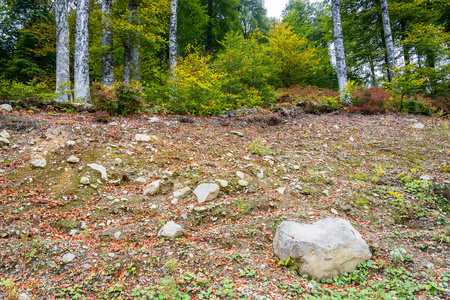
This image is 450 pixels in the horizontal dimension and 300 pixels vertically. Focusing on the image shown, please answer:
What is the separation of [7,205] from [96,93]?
11.1ft

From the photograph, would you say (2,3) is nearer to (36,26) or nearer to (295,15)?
(36,26)

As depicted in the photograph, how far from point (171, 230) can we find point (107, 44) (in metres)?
9.45

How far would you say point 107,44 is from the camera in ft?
30.5

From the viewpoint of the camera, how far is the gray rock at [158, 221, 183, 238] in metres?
2.89

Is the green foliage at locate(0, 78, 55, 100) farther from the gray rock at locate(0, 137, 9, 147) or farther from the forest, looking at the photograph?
the gray rock at locate(0, 137, 9, 147)

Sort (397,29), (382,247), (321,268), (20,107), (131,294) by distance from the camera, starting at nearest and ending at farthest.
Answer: (131,294)
(321,268)
(382,247)
(20,107)
(397,29)

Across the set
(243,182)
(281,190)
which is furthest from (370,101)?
(243,182)

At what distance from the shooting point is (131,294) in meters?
2.11

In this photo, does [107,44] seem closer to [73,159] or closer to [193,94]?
[193,94]

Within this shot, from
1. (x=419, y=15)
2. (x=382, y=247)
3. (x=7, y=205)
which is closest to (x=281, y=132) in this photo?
(x=382, y=247)

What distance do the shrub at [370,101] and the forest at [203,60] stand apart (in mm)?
39

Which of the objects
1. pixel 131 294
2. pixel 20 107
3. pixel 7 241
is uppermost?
pixel 20 107

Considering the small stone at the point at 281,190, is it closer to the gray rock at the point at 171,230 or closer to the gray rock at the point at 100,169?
the gray rock at the point at 171,230

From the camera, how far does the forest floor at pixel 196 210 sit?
88.5 inches
